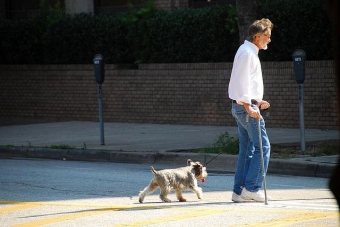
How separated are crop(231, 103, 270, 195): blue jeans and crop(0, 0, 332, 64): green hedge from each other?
29.1ft

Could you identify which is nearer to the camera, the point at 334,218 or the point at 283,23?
the point at 334,218

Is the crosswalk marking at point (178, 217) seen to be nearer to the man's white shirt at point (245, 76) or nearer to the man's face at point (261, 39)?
the man's white shirt at point (245, 76)

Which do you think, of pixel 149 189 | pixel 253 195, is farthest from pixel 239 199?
pixel 149 189

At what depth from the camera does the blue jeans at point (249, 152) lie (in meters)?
8.00

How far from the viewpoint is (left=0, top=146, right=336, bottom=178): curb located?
36.4 ft

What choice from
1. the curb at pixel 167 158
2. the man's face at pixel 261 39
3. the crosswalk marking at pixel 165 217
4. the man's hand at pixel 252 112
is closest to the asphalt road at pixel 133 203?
the crosswalk marking at pixel 165 217

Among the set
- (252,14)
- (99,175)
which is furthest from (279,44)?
(99,175)

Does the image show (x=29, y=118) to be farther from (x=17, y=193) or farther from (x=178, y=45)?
(x=17, y=193)

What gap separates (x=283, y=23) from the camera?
1716cm

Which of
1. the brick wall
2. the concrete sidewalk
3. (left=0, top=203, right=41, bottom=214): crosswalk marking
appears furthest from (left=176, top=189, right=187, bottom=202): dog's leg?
the brick wall

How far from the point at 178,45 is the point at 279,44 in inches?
113

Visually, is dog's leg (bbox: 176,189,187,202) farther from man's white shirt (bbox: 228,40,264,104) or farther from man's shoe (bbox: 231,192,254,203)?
man's white shirt (bbox: 228,40,264,104)

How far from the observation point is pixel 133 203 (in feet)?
27.7

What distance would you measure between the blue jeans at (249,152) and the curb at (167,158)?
7.24 ft
